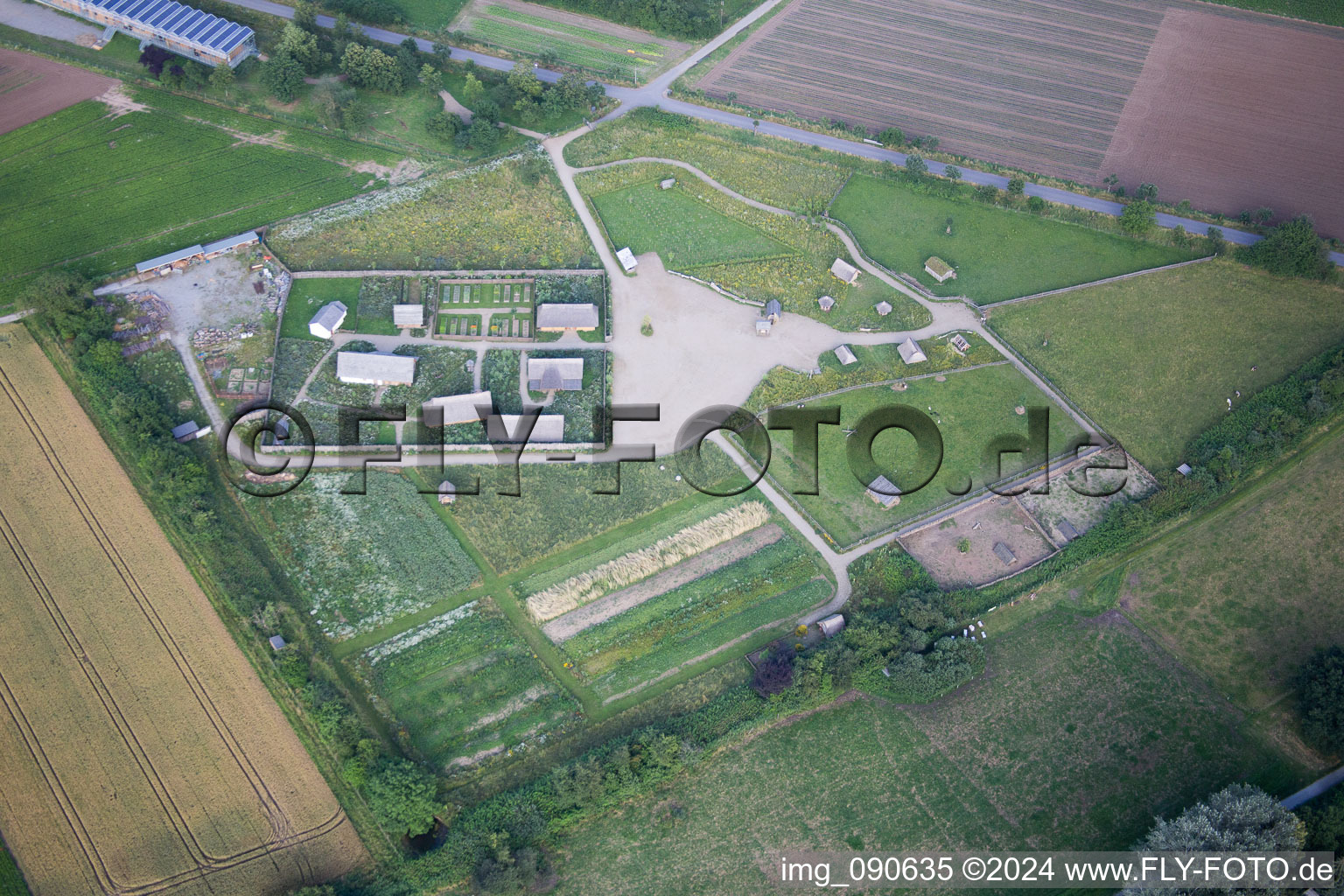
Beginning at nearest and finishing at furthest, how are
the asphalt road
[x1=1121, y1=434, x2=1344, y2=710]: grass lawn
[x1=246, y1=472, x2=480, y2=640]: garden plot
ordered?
[x1=1121, y1=434, x2=1344, y2=710]: grass lawn
[x1=246, y1=472, x2=480, y2=640]: garden plot
the asphalt road

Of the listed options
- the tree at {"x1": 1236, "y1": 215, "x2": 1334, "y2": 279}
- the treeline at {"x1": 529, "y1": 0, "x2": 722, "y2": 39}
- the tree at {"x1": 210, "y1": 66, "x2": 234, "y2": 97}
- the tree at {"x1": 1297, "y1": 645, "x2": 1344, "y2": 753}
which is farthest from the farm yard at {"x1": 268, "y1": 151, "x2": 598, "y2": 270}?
the tree at {"x1": 1297, "y1": 645, "x2": 1344, "y2": 753}

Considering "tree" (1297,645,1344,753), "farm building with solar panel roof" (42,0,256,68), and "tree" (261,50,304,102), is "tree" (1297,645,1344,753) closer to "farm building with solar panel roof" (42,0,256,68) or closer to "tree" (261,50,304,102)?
"tree" (261,50,304,102)

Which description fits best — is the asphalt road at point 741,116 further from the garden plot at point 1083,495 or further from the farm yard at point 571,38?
the garden plot at point 1083,495

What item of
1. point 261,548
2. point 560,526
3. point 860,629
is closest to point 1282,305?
point 860,629

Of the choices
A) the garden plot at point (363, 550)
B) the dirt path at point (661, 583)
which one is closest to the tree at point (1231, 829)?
the dirt path at point (661, 583)

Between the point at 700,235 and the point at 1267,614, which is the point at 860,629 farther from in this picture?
the point at 700,235

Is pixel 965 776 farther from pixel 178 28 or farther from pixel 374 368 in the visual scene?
pixel 178 28
